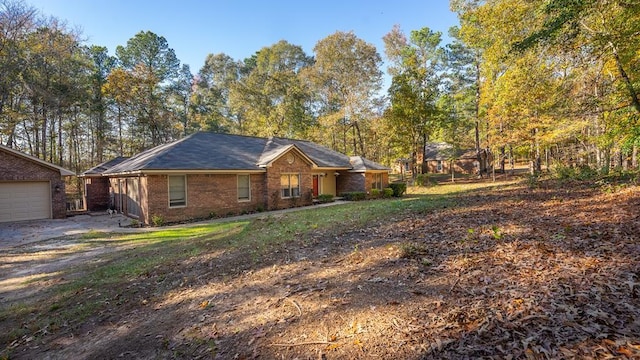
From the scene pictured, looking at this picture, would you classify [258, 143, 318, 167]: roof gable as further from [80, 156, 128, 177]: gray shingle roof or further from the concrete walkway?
[80, 156, 128, 177]: gray shingle roof

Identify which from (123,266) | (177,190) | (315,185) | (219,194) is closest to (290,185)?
(315,185)

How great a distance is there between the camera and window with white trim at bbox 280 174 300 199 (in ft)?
61.3

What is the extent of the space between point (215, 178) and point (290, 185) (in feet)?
15.9

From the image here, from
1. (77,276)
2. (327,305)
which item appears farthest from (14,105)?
(327,305)

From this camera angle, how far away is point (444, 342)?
256 cm

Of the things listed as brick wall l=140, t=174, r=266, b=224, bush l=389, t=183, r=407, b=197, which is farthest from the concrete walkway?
bush l=389, t=183, r=407, b=197

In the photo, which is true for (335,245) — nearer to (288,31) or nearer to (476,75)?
(476,75)

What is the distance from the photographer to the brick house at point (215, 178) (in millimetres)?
14344

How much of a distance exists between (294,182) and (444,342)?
1699cm

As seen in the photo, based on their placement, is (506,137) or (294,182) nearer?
(294,182)

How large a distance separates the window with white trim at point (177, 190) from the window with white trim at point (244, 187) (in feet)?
9.68

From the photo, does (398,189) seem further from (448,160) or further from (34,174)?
(34,174)

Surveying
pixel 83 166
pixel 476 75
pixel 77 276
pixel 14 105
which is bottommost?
pixel 77 276

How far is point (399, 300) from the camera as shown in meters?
3.39
